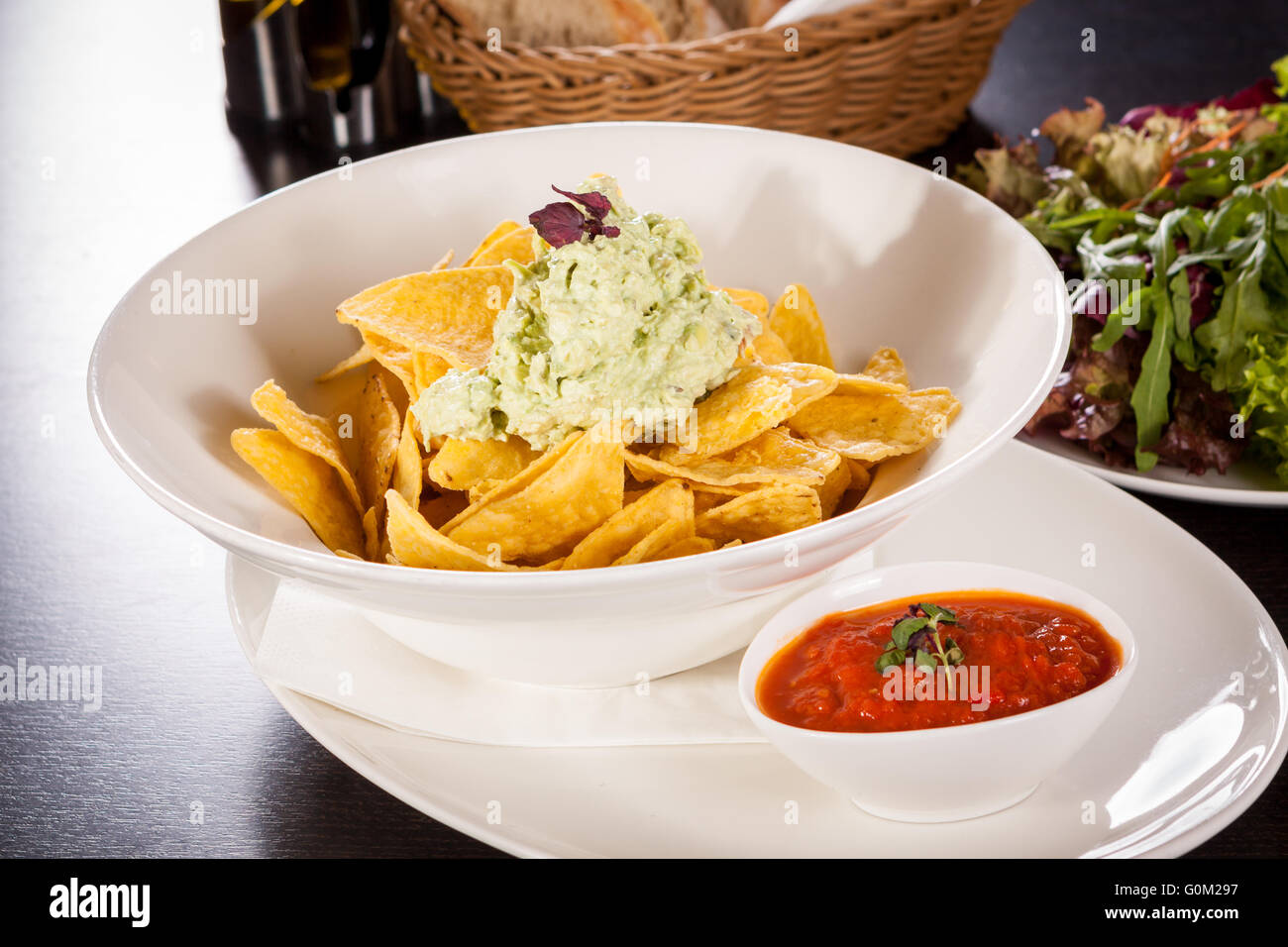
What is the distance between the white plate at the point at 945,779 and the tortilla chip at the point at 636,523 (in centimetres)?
19

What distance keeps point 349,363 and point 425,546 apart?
436 mm

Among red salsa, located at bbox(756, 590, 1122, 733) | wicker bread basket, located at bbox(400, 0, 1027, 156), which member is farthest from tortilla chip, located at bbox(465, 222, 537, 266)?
wicker bread basket, located at bbox(400, 0, 1027, 156)

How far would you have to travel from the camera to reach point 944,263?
1.58m

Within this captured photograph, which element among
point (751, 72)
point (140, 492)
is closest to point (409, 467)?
point (140, 492)

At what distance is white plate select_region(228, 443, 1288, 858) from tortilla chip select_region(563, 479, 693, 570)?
19 centimetres

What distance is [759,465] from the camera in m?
1.35

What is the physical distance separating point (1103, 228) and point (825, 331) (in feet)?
1.87

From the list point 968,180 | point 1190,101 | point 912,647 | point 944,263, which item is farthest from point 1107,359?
point 1190,101

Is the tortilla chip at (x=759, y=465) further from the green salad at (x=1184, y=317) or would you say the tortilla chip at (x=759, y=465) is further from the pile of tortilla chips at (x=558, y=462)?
the green salad at (x=1184, y=317)

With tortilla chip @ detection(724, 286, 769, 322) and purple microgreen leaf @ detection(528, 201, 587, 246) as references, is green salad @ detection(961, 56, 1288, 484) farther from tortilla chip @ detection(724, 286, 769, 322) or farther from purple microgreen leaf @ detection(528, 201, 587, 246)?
purple microgreen leaf @ detection(528, 201, 587, 246)

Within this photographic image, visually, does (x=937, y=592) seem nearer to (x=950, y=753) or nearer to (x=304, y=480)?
(x=950, y=753)

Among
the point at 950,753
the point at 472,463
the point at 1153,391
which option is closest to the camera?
the point at 950,753

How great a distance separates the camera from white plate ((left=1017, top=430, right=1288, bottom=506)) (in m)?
1.62

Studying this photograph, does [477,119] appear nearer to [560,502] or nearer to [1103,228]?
[1103,228]
